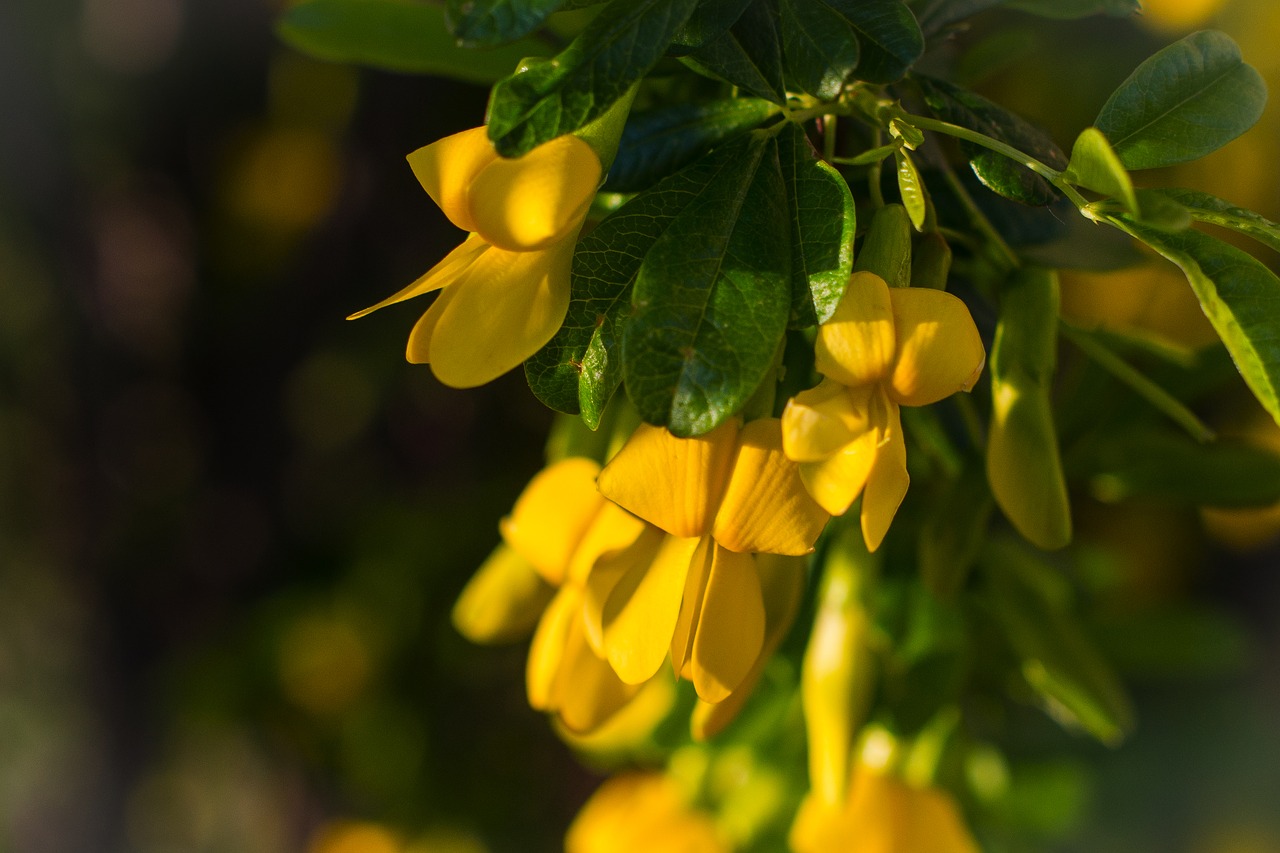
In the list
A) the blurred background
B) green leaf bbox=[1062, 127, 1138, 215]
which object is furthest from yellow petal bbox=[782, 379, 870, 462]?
the blurred background

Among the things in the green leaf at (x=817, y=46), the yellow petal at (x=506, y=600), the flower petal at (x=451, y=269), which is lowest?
the yellow petal at (x=506, y=600)

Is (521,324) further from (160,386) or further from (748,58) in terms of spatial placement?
(160,386)

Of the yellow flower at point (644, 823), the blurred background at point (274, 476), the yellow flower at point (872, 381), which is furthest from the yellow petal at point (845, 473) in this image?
the blurred background at point (274, 476)

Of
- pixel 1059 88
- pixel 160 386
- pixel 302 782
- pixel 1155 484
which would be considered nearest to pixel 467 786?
pixel 302 782

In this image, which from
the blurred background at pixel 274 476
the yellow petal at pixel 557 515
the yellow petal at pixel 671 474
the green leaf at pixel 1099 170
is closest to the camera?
the green leaf at pixel 1099 170

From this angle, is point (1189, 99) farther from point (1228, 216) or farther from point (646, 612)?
point (646, 612)

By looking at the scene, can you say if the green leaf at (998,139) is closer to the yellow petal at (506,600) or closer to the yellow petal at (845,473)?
the yellow petal at (845,473)
